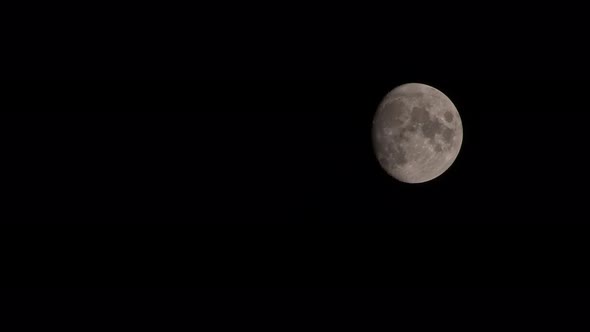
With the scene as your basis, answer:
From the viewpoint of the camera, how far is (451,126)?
2.67 meters

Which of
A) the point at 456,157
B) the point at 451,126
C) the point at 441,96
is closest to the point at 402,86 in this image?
the point at 441,96

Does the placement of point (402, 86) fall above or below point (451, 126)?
above

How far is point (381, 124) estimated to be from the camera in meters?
2.69

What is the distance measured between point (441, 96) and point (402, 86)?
11.4 inches

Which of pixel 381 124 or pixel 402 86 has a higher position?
pixel 402 86

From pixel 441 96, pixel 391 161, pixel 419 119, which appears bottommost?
pixel 391 161

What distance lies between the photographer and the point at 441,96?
9.00 ft

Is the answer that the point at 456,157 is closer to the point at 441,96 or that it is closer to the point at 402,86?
the point at 441,96

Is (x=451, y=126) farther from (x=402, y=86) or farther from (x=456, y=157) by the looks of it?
(x=402, y=86)

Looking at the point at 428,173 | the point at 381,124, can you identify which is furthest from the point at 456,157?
the point at 381,124

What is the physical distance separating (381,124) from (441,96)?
1.65ft

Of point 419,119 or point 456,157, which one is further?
point 456,157

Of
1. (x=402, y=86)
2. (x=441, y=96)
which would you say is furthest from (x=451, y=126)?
(x=402, y=86)

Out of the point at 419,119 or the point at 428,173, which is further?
the point at 428,173
